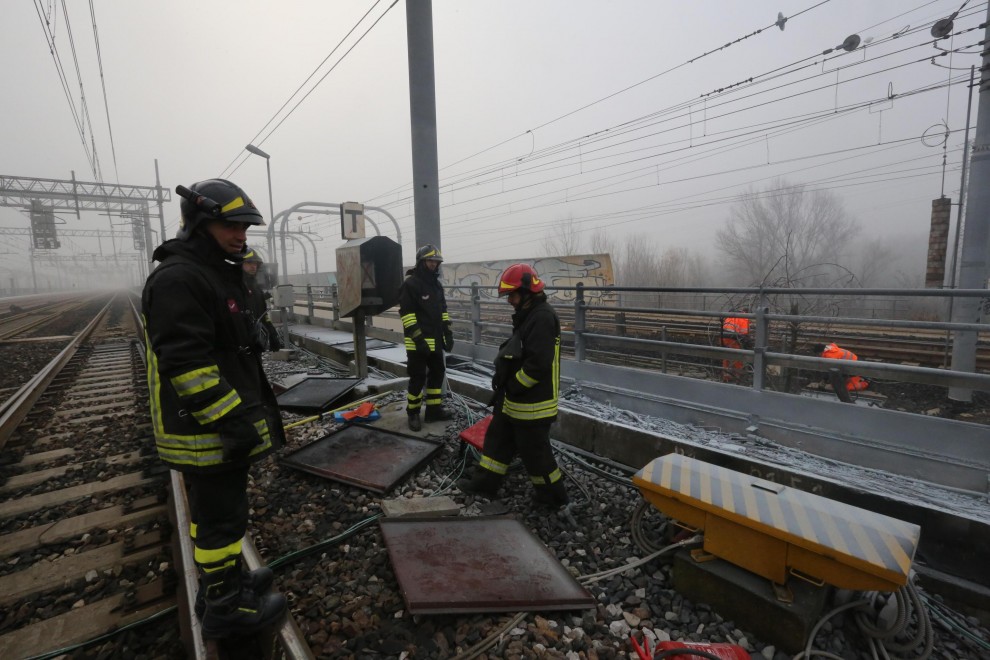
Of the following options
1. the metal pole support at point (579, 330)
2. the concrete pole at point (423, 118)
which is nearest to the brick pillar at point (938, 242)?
the metal pole support at point (579, 330)

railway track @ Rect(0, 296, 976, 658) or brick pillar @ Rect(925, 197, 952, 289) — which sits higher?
brick pillar @ Rect(925, 197, 952, 289)

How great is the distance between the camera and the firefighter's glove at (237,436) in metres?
2.08

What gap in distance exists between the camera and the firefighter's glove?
2080 mm

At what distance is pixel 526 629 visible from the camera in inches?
94.4

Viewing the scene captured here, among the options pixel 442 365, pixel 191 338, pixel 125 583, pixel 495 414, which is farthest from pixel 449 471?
pixel 191 338

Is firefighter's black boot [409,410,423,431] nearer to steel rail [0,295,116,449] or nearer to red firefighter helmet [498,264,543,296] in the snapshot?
red firefighter helmet [498,264,543,296]

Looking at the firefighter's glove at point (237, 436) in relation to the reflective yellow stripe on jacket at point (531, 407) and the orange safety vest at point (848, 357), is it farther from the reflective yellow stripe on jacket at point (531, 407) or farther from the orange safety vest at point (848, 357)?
the orange safety vest at point (848, 357)

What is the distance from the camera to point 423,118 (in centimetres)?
558

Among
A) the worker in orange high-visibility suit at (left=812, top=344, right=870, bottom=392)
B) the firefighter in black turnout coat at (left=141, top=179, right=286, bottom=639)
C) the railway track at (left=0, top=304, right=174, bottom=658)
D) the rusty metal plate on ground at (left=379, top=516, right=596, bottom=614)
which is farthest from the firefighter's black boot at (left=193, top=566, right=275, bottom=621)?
the worker in orange high-visibility suit at (left=812, top=344, right=870, bottom=392)

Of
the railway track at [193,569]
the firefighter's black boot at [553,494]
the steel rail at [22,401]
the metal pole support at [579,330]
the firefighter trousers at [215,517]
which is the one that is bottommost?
the railway track at [193,569]

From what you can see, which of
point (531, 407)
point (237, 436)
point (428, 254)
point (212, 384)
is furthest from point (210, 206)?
point (428, 254)

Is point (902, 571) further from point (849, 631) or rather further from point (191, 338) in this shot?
point (191, 338)

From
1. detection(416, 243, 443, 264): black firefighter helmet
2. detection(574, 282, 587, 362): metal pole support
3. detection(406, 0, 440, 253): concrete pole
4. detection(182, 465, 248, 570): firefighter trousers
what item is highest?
detection(406, 0, 440, 253): concrete pole

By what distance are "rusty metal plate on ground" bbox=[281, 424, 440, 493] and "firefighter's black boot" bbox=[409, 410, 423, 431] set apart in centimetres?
29
